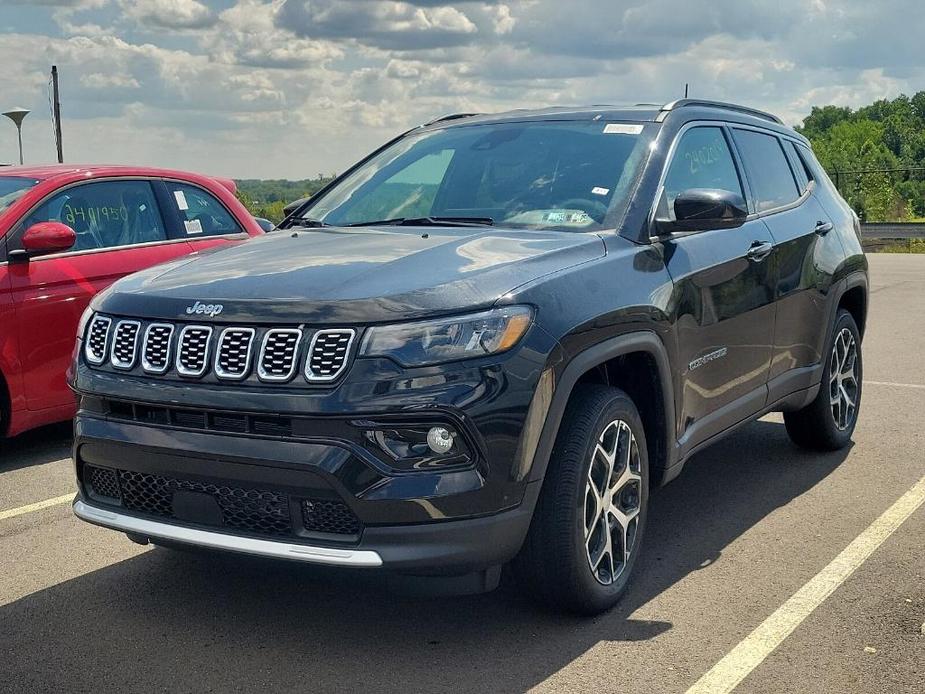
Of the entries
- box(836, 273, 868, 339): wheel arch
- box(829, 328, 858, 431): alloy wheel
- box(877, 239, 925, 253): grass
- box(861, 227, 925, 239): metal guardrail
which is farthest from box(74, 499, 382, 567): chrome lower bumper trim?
box(861, 227, 925, 239): metal guardrail

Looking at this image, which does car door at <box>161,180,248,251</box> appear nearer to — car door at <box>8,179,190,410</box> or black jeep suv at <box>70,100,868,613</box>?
car door at <box>8,179,190,410</box>

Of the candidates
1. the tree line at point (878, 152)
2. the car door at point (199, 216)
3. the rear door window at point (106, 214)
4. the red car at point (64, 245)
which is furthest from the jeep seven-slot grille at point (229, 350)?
the tree line at point (878, 152)

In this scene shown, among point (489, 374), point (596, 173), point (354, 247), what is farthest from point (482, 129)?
point (489, 374)

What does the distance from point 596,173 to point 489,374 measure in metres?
1.53

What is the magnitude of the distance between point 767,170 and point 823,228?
20.8 inches

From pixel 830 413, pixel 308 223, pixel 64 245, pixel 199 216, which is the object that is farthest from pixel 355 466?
pixel 199 216

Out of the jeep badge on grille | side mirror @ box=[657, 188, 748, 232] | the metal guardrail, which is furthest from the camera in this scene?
the metal guardrail

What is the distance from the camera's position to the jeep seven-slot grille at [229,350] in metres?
3.67

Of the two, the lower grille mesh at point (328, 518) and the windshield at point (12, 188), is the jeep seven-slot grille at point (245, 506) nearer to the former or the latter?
the lower grille mesh at point (328, 518)

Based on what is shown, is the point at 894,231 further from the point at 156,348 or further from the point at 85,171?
the point at 156,348

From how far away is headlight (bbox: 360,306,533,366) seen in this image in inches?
143

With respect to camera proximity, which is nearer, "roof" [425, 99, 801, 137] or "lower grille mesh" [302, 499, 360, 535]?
"lower grille mesh" [302, 499, 360, 535]

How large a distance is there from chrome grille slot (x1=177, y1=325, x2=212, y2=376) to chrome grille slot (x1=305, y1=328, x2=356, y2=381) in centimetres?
37

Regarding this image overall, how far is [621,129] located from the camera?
5141mm
